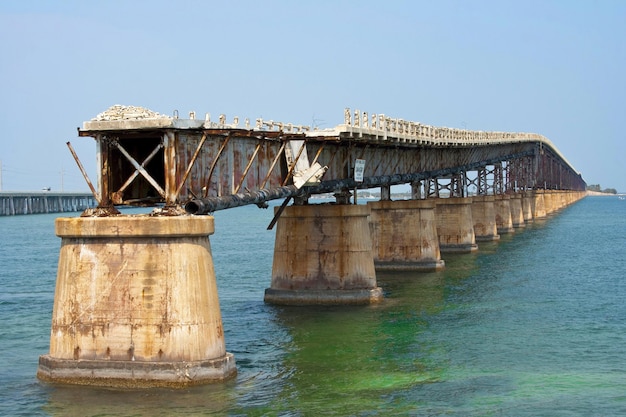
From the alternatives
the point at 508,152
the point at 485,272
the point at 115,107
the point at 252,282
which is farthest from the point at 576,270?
the point at 508,152

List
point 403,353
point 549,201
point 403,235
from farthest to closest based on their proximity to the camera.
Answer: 1. point 549,201
2. point 403,235
3. point 403,353

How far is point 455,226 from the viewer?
79.9 m

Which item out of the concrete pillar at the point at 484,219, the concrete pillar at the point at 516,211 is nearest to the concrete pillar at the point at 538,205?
the concrete pillar at the point at 516,211

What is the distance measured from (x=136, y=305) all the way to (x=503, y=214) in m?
94.6

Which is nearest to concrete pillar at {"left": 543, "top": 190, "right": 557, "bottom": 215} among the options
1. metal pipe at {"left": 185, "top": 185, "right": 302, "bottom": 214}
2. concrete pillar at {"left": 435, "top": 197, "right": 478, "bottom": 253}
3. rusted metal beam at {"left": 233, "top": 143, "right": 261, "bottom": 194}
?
concrete pillar at {"left": 435, "top": 197, "right": 478, "bottom": 253}

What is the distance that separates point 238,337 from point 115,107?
498 inches

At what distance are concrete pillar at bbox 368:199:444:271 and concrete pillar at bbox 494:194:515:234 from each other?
5176 cm

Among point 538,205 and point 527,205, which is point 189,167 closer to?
point 527,205

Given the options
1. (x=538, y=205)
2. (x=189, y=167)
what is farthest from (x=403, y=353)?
(x=538, y=205)

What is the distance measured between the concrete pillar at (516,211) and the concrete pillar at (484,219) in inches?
1087

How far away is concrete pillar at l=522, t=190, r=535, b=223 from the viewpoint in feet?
463

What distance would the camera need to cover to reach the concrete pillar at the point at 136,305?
24.8m

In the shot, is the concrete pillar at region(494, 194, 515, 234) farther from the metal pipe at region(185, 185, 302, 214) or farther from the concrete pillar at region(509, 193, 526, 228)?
the metal pipe at region(185, 185, 302, 214)

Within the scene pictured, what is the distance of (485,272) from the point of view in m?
61.9
